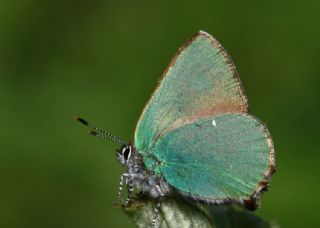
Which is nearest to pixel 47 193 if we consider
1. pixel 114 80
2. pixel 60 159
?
pixel 60 159

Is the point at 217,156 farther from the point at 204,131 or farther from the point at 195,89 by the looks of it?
the point at 195,89

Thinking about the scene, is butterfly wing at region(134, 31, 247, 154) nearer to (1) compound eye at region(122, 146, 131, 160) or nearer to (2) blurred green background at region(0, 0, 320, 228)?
(1) compound eye at region(122, 146, 131, 160)

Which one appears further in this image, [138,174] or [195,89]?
[138,174]

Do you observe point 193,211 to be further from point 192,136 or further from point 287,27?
point 287,27

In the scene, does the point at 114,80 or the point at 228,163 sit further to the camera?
the point at 114,80

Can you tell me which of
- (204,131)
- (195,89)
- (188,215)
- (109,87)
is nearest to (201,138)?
(204,131)

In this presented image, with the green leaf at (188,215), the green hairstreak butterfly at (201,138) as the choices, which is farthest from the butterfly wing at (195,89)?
the green leaf at (188,215)

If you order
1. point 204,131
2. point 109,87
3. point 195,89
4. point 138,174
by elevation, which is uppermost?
point 195,89

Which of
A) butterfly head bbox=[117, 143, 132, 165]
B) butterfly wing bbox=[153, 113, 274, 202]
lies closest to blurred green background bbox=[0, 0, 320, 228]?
butterfly wing bbox=[153, 113, 274, 202]
